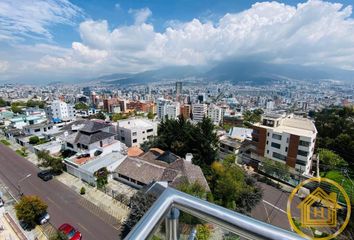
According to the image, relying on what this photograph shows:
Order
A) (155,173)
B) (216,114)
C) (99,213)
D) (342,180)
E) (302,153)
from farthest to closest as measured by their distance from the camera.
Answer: (216,114) < (302,153) < (342,180) < (155,173) < (99,213)

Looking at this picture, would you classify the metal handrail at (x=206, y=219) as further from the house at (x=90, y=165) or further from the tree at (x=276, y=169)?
the tree at (x=276, y=169)

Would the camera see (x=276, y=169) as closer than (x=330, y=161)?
Yes

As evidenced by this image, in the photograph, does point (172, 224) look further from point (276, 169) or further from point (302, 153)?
point (302, 153)

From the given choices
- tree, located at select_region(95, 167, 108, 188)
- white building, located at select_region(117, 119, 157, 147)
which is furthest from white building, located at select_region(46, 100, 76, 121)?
tree, located at select_region(95, 167, 108, 188)

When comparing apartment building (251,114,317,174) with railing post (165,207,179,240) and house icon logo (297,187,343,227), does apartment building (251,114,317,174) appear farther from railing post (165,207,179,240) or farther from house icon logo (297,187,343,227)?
railing post (165,207,179,240)

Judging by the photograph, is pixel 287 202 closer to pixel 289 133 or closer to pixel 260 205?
pixel 260 205

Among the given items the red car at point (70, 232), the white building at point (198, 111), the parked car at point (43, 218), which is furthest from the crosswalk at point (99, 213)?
the white building at point (198, 111)

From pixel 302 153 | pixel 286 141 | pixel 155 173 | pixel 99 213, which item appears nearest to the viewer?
pixel 99 213

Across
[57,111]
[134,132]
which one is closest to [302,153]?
[134,132]
